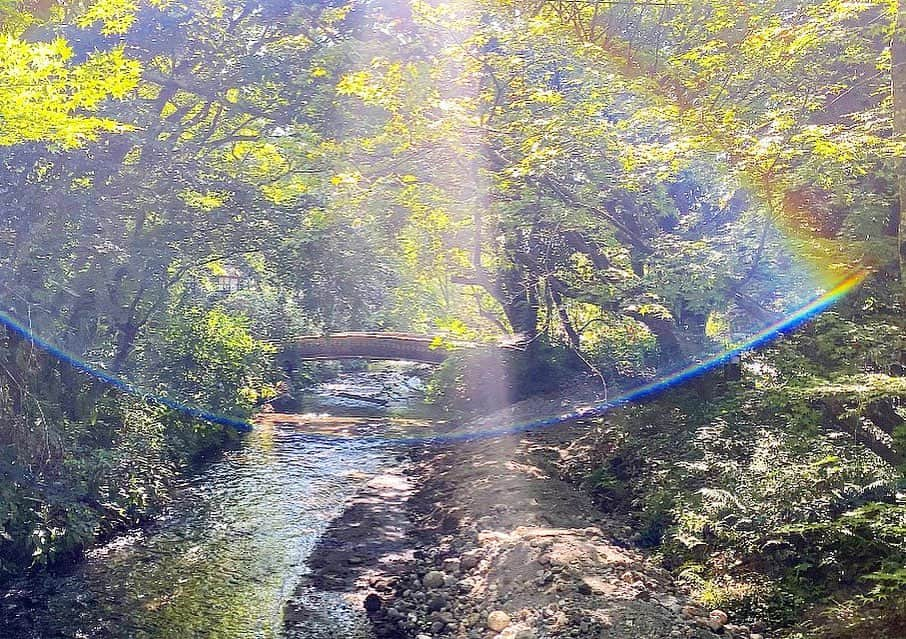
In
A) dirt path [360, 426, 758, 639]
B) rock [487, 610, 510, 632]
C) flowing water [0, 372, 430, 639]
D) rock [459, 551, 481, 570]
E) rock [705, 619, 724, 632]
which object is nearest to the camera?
rock [705, 619, 724, 632]

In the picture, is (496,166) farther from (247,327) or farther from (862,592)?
(247,327)

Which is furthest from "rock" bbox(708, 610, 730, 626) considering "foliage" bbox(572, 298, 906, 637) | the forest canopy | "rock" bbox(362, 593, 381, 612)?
"rock" bbox(362, 593, 381, 612)

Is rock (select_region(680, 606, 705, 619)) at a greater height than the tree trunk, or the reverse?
the tree trunk

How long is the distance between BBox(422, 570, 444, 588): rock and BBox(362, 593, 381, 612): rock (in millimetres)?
647

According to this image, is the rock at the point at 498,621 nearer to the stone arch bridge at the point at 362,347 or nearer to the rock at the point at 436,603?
the rock at the point at 436,603

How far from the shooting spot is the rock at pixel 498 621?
7216 millimetres

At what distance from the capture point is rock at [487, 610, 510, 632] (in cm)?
722

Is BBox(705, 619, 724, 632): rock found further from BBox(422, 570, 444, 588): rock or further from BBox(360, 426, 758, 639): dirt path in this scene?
BBox(422, 570, 444, 588): rock

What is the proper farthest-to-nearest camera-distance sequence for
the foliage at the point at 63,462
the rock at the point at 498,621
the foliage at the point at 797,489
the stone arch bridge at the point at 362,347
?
the stone arch bridge at the point at 362,347, the foliage at the point at 63,462, the rock at the point at 498,621, the foliage at the point at 797,489

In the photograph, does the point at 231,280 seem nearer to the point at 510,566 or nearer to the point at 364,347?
the point at 364,347

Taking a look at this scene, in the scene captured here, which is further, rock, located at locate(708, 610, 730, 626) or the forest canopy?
the forest canopy

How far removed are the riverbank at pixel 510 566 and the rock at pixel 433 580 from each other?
0.02 meters

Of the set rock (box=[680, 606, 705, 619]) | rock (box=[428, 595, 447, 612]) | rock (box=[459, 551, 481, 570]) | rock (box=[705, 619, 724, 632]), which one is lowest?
rock (box=[428, 595, 447, 612])

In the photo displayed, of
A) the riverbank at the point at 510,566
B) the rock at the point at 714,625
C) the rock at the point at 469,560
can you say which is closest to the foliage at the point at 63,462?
the riverbank at the point at 510,566
